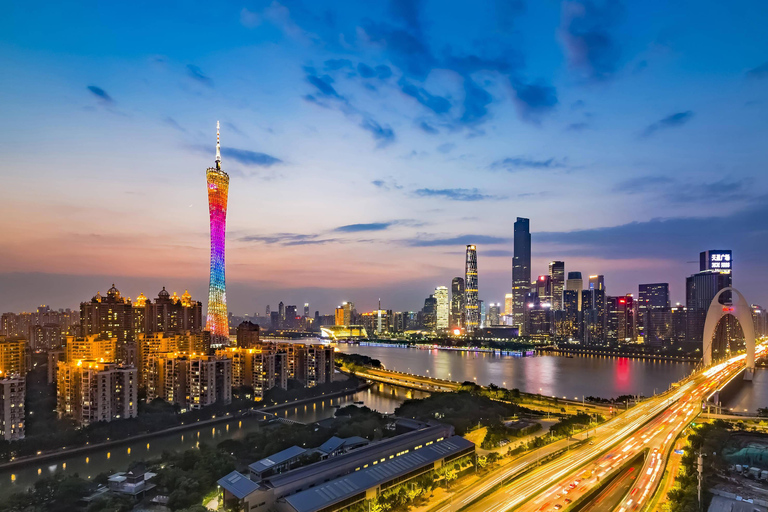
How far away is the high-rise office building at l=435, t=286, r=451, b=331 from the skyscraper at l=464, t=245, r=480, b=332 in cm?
880

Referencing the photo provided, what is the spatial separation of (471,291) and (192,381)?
61996 millimetres

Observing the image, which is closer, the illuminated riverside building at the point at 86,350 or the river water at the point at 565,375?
the illuminated riverside building at the point at 86,350

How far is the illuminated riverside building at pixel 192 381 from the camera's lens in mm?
15469

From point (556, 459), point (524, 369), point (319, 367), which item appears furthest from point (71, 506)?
point (524, 369)

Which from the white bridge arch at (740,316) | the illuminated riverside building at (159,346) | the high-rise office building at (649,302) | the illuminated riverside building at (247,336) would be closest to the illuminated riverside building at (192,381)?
the illuminated riverside building at (159,346)

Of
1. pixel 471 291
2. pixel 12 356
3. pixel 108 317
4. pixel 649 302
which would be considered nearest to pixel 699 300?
pixel 649 302

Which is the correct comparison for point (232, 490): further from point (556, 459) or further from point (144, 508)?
point (556, 459)

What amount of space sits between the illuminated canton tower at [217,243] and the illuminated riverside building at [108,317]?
3674 mm

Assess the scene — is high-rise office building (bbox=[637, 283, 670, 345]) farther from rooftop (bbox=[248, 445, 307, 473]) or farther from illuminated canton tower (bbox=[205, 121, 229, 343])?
rooftop (bbox=[248, 445, 307, 473])

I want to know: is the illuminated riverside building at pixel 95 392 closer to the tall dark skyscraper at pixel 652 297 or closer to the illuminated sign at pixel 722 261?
the illuminated sign at pixel 722 261

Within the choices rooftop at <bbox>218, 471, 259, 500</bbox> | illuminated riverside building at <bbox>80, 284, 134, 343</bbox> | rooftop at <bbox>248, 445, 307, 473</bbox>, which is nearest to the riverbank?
rooftop at <bbox>248, 445, 307, 473</bbox>

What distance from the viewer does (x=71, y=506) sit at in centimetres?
762

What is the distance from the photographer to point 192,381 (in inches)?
614

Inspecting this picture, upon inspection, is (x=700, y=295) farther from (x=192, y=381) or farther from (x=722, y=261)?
(x=192, y=381)
